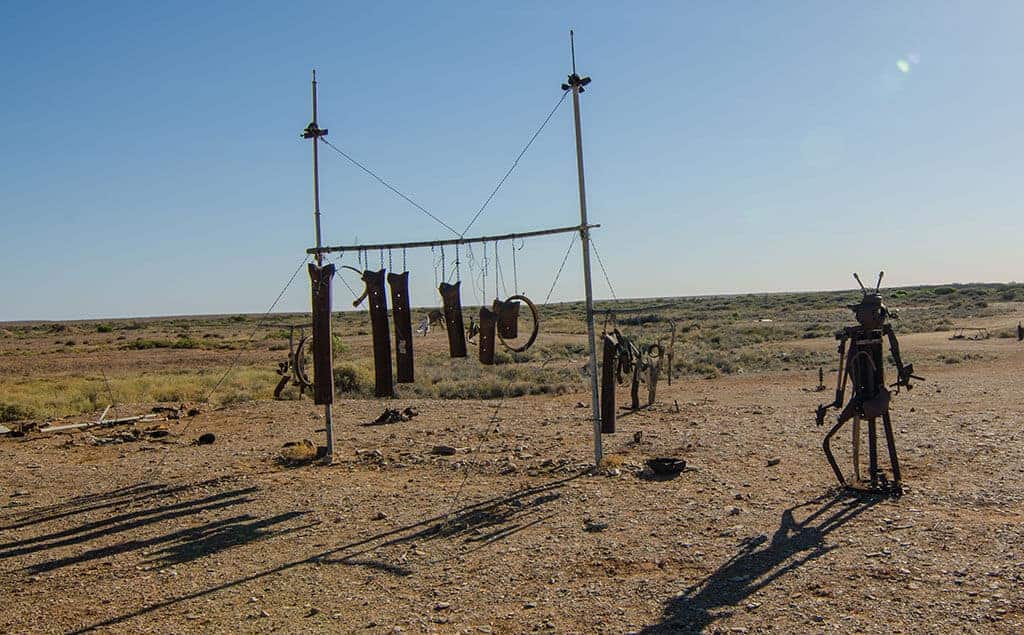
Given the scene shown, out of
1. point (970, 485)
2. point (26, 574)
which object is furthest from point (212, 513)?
point (970, 485)

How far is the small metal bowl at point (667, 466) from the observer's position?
1001 cm

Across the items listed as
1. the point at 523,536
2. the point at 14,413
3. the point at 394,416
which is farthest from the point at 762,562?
the point at 14,413

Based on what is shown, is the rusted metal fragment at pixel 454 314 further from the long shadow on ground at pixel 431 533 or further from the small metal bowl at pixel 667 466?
the small metal bowl at pixel 667 466

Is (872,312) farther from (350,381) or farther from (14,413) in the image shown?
(14,413)

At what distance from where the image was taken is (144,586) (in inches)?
283

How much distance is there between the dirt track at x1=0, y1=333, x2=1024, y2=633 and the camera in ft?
20.1

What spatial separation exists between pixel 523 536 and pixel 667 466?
2706 millimetres

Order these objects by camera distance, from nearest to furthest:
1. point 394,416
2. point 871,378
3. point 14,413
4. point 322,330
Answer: point 871,378 < point 322,330 < point 394,416 < point 14,413

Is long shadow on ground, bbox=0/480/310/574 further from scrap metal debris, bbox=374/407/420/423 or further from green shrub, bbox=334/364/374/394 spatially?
green shrub, bbox=334/364/374/394

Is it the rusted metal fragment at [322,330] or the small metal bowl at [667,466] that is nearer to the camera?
the small metal bowl at [667,466]

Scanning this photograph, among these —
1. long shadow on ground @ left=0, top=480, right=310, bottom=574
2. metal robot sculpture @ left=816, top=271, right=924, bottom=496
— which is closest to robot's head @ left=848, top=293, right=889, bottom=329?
metal robot sculpture @ left=816, top=271, right=924, bottom=496

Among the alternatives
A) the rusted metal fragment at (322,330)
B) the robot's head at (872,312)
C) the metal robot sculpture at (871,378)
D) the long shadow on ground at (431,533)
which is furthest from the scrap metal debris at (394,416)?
the robot's head at (872,312)

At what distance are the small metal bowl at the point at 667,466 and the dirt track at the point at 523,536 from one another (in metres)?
0.18

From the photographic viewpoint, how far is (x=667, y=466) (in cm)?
1002
